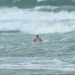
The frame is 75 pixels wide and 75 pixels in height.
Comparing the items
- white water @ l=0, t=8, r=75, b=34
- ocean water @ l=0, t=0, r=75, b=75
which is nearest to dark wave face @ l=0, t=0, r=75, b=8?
ocean water @ l=0, t=0, r=75, b=75

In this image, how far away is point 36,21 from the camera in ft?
84.5

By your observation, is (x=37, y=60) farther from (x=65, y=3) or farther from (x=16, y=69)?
(x=65, y=3)

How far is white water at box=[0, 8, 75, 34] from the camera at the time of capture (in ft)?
75.7

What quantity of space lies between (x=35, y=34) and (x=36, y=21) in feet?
12.8

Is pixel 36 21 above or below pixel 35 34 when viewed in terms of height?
above

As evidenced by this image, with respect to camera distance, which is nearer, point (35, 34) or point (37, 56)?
point (37, 56)

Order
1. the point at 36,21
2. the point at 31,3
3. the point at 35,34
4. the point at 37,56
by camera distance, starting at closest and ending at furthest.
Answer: the point at 37,56, the point at 35,34, the point at 36,21, the point at 31,3

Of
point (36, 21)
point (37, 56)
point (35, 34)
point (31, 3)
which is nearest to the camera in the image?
point (37, 56)

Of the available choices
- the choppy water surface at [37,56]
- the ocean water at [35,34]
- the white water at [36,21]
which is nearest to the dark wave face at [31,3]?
the ocean water at [35,34]

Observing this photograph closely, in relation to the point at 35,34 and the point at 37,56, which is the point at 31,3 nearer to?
the point at 35,34

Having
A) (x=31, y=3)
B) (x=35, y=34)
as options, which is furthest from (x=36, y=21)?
(x=31, y=3)

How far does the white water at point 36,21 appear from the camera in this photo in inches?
908

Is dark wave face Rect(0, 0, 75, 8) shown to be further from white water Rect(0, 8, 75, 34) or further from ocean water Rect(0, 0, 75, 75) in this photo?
white water Rect(0, 8, 75, 34)

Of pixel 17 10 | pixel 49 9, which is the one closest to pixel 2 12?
pixel 17 10
